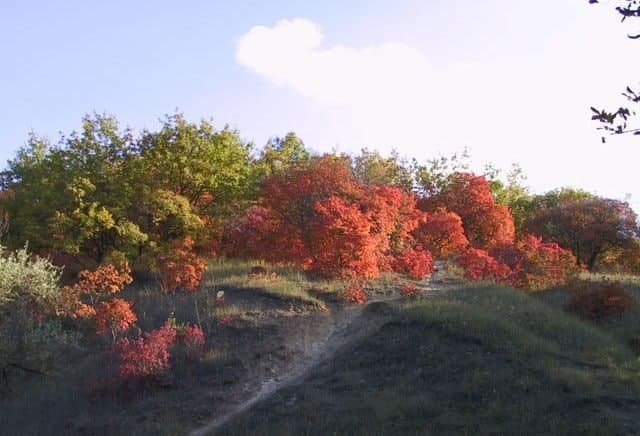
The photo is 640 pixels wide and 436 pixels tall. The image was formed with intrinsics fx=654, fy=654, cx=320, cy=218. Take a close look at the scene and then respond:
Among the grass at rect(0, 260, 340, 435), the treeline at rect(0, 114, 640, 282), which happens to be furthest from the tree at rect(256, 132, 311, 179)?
the grass at rect(0, 260, 340, 435)

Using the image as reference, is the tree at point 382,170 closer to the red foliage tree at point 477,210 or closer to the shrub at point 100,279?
the red foliage tree at point 477,210

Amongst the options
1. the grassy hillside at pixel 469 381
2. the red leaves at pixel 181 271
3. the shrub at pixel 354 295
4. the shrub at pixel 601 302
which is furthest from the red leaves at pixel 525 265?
the red leaves at pixel 181 271

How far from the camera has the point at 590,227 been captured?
2912 centimetres

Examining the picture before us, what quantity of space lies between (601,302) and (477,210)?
46.1 ft

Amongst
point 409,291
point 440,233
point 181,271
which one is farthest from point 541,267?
point 181,271

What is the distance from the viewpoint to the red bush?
48.7ft

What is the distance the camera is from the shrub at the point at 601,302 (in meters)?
18.0

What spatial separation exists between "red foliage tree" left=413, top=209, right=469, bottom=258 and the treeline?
0.05 meters

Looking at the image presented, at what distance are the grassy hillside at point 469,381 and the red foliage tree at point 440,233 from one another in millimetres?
9958

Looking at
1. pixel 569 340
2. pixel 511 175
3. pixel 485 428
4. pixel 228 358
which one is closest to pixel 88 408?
pixel 228 358

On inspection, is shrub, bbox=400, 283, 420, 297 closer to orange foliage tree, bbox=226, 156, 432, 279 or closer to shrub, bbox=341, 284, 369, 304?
shrub, bbox=341, 284, 369, 304

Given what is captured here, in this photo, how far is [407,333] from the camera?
15.6m

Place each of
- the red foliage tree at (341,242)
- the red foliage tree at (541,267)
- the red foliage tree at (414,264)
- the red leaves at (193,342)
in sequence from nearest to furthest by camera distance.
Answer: the red leaves at (193,342) → the red foliage tree at (341,242) → the red foliage tree at (541,267) → the red foliage tree at (414,264)

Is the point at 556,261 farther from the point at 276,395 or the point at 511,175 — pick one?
the point at 511,175
